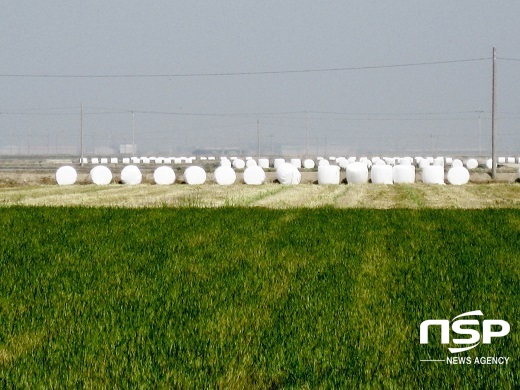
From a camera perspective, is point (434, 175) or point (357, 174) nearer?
point (357, 174)

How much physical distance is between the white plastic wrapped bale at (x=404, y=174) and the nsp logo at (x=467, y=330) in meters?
34.0

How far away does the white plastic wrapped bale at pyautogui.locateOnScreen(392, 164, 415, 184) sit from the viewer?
134ft

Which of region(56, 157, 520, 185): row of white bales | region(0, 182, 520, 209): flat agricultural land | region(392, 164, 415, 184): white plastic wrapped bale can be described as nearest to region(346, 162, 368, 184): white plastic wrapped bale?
region(56, 157, 520, 185): row of white bales

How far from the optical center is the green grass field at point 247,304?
5.78m

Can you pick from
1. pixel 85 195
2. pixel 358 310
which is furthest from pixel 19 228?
pixel 85 195

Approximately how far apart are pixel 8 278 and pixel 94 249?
9.46ft

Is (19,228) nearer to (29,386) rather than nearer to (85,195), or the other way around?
(29,386)

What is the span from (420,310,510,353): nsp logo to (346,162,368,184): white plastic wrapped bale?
111 feet

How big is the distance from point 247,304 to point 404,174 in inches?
1340

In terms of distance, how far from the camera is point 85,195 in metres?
30.2

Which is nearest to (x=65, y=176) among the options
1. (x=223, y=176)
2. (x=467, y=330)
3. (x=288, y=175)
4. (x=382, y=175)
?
(x=223, y=176)

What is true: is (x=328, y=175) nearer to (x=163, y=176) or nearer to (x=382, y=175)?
(x=382, y=175)

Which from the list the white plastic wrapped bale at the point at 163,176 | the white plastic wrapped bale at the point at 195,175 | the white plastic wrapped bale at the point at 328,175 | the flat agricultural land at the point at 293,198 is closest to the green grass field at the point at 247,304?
the flat agricultural land at the point at 293,198

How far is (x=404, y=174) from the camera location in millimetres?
41094
